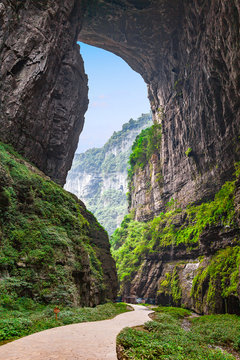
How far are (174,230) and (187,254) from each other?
188 inches

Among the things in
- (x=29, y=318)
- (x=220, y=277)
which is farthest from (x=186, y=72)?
(x=29, y=318)

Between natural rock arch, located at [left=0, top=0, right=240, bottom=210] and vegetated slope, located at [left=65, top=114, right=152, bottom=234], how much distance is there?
97.1 meters

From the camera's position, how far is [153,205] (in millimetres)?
43281

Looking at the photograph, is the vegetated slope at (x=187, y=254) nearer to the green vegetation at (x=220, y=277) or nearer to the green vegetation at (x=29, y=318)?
the green vegetation at (x=220, y=277)

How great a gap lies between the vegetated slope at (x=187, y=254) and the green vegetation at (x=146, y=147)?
0.45 meters

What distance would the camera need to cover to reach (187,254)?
91.9 ft

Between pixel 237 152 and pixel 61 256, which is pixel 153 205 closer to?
pixel 237 152

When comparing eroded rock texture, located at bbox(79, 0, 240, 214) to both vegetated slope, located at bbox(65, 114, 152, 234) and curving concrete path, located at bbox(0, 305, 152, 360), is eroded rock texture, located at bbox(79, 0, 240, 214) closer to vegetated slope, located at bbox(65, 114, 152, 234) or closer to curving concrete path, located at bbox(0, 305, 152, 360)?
curving concrete path, located at bbox(0, 305, 152, 360)

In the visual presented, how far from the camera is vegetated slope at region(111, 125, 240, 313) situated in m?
18.8

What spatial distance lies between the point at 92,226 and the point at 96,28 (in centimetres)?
3503

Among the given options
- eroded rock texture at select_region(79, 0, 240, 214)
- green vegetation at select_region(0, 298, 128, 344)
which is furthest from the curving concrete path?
eroded rock texture at select_region(79, 0, 240, 214)

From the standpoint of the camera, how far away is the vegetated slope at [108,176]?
5556 inches

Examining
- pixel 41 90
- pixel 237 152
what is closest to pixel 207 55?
pixel 237 152

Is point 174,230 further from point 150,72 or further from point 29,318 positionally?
point 150,72
